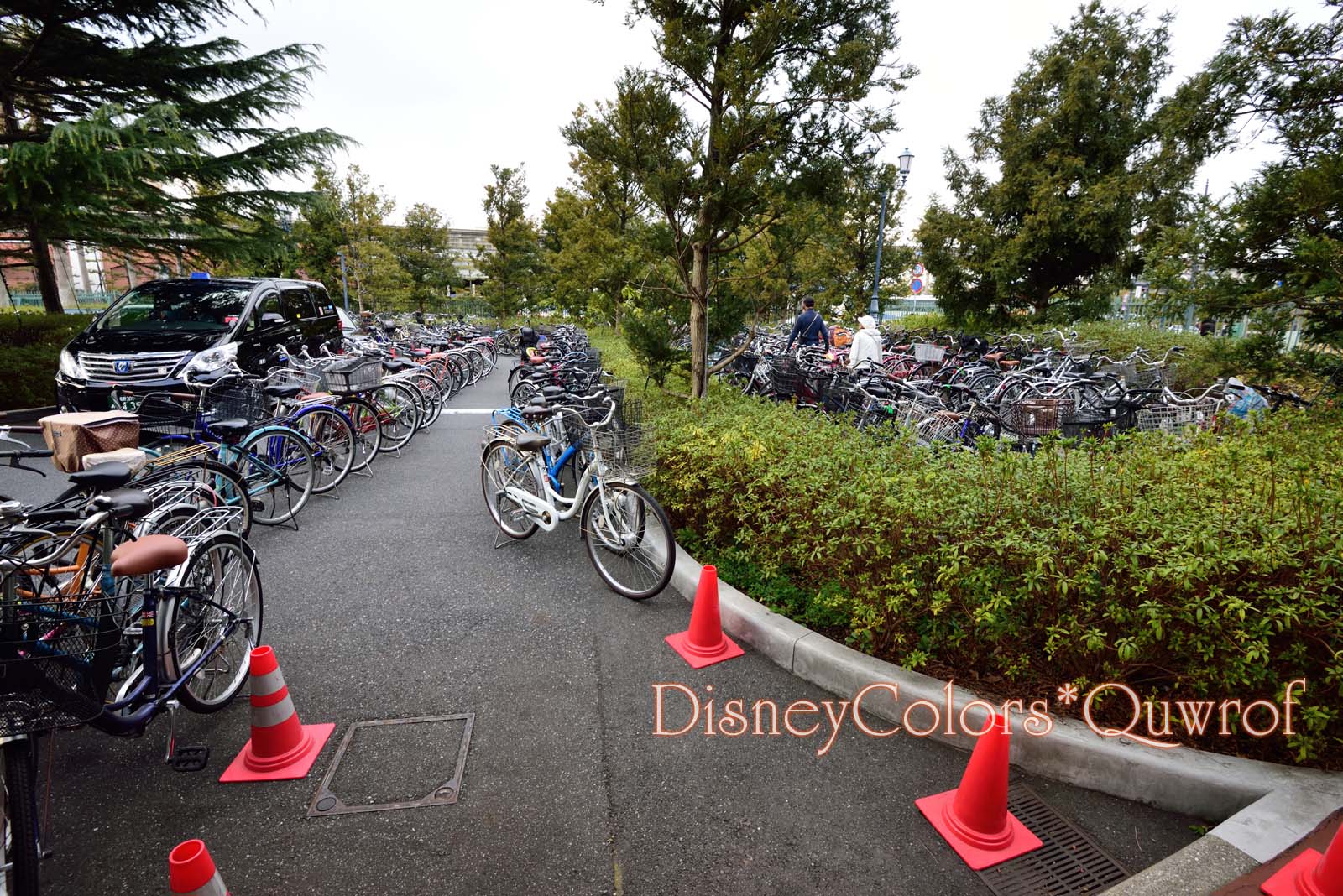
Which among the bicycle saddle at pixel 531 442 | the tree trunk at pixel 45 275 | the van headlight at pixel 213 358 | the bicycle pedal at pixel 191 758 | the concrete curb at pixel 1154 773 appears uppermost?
the tree trunk at pixel 45 275

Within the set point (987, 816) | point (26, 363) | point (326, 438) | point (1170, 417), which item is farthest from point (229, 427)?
point (1170, 417)

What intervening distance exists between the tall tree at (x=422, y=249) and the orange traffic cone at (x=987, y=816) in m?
27.2

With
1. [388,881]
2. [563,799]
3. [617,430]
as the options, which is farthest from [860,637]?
[388,881]

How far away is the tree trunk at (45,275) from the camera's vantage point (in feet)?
34.6

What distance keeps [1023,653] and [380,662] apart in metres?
3.24

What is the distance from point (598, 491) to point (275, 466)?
130 inches

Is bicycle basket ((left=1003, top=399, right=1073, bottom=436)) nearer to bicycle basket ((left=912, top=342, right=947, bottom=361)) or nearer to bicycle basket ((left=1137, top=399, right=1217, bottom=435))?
bicycle basket ((left=1137, top=399, right=1217, bottom=435))

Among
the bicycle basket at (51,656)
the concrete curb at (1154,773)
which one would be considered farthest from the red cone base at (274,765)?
the concrete curb at (1154,773)

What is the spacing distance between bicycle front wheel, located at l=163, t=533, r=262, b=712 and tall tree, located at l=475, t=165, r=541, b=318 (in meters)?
23.3

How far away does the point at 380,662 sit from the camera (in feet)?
10.6

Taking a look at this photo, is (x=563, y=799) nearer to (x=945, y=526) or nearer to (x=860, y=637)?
(x=860, y=637)

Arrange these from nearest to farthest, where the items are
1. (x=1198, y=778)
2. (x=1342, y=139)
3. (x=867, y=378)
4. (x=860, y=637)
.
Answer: (x=1198, y=778) < (x=860, y=637) < (x=1342, y=139) < (x=867, y=378)

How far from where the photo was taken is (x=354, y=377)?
21.7 feet

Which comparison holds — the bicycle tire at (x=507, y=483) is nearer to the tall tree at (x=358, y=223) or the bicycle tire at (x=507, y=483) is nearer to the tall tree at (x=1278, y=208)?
the tall tree at (x=1278, y=208)
